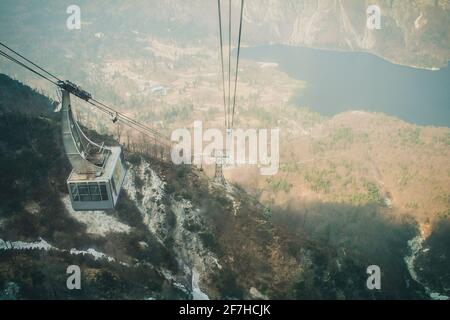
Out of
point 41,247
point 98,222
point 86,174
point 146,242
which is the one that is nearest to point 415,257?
point 146,242

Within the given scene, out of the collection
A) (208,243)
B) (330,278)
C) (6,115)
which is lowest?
(330,278)

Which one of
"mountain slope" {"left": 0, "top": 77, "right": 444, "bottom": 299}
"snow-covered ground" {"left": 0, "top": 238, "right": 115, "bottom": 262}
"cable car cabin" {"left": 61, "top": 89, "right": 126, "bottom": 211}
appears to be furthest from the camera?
"snow-covered ground" {"left": 0, "top": 238, "right": 115, "bottom": 262}

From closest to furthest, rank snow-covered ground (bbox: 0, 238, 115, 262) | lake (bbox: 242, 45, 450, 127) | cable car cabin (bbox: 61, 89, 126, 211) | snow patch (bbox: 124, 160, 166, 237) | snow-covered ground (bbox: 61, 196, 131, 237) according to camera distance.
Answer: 1. cable car cabin (bbox: 61, 89, 126, 211)
2. snow-covered ground (bbox: 0, 238, 115, 262)
3. snow-covered ground (bbox: 61, 196, 131, 237)
4. snow patch (bbox: 124, 160, 166, 237)
5. lake (bbox: 242, 45, 450, 127)

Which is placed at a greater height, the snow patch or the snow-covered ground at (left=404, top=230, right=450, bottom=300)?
the snow patch

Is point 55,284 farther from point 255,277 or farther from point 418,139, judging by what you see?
point 418,139

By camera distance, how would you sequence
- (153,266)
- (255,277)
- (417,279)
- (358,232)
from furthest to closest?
1. (358,232)
2. (417,279)
3. (255,277)
4. (153,266)

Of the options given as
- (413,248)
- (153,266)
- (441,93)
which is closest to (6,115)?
(153,266)

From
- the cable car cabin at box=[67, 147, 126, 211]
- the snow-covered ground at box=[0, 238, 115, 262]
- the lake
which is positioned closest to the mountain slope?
the snow-covered ground at box=[0, 238, 115, 262]

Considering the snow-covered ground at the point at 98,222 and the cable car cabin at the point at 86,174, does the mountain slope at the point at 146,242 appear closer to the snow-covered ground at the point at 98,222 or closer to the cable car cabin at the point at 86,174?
the snow-covered ground at the point at 98,222

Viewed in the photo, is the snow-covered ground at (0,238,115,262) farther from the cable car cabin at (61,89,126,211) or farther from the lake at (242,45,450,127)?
the lake at (242,45,450,127)
